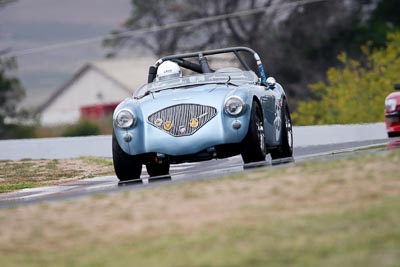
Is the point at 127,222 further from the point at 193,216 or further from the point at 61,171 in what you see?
the point at 61,171

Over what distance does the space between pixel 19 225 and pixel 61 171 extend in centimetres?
1137

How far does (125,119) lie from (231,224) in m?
6.30

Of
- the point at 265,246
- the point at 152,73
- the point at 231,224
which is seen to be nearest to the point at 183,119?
the point at 152,73

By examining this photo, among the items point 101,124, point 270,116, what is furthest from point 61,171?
point 101,124

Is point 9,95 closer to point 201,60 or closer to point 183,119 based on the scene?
point 201,60

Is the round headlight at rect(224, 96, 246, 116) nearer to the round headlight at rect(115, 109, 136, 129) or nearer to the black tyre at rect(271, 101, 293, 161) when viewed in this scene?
the round headlight at rect(115, 109, 136, 129)

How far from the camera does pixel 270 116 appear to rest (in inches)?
640

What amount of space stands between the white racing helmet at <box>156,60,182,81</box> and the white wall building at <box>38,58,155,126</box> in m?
89.4

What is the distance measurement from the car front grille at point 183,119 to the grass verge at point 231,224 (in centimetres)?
346

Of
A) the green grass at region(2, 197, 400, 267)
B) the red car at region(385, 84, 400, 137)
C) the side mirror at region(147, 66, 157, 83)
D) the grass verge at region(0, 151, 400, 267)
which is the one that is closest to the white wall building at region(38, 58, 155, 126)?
the red car at region(385, 84, 400, 137)

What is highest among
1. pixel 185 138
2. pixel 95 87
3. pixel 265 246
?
pixel 95 87

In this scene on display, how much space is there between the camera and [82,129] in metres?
57.0

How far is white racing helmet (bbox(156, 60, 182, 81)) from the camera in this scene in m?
17.2

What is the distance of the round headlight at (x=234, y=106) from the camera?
584 inches
